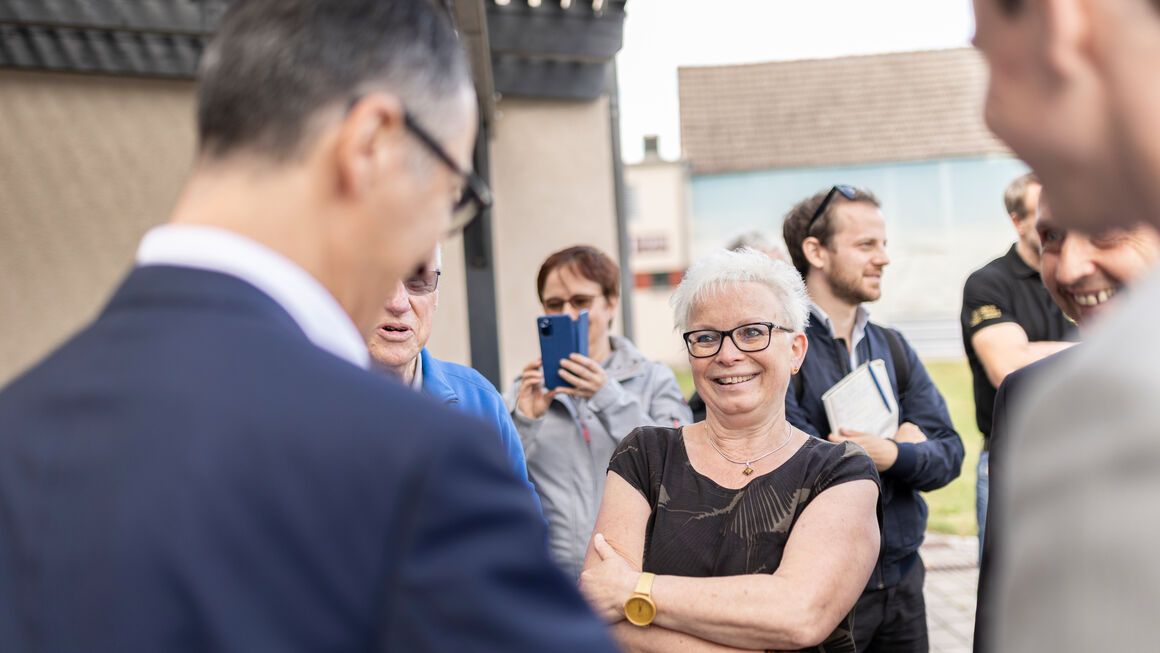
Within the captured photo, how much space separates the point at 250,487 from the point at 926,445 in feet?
9.42

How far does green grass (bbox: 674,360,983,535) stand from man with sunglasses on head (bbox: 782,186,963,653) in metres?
0.84

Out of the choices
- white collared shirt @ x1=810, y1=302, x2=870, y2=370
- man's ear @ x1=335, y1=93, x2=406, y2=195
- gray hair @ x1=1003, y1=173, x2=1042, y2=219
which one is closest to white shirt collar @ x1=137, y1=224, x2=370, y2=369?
man's ear @ x1=335, y1=93, x2=406, y2=195

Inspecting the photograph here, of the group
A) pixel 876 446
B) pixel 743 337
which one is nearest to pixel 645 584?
pixel 743 337

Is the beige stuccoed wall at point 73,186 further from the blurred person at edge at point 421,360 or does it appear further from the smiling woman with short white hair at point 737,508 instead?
Result: the smiling woman with short white hair at point 737,508

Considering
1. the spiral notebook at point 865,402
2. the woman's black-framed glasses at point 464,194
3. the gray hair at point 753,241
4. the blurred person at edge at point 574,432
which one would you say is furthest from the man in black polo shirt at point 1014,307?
the woman's black-framed glasses at point 464,194

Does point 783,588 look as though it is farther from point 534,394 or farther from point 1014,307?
point 1014,307

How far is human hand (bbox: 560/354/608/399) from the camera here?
3.33 m

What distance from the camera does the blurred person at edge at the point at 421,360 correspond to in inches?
98.2

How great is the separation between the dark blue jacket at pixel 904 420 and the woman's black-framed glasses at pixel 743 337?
1.81ft

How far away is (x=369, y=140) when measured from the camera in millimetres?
905

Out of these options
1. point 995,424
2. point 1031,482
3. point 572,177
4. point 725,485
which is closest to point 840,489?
point 725,485

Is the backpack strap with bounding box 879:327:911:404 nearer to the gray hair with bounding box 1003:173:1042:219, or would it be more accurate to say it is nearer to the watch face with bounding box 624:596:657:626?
the gray hair with bounding box 1003:173:1042:219

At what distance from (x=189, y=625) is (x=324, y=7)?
2.10 feet

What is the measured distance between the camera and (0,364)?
5582 mm
